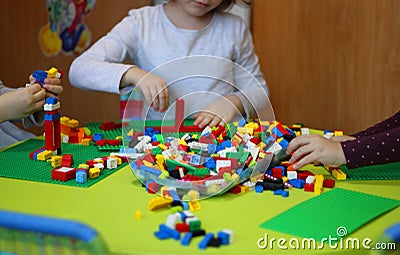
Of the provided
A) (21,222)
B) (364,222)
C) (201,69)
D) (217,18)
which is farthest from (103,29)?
(21,222)

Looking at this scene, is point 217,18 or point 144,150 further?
point 217,18

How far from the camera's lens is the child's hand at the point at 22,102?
118 cm

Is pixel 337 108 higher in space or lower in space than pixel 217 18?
lower

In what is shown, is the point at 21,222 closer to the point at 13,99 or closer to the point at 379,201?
the point at 379,201

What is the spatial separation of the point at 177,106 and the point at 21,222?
2.51 feet

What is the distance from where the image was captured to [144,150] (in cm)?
108

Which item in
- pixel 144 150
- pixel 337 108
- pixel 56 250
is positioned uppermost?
pixel 56 250

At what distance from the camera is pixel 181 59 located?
4.68ft

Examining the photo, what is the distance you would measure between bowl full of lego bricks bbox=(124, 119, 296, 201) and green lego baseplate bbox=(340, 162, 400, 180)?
0.12 metres

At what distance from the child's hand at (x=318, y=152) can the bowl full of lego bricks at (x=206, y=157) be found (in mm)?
50

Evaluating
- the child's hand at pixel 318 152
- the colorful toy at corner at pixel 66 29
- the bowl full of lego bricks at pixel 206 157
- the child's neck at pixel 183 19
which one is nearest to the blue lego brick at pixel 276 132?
the bowl full of lego bricks at pixel 206 157

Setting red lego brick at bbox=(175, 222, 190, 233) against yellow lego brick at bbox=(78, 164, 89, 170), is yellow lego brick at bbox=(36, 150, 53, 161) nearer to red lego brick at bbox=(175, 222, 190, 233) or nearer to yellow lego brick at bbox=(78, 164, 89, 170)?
yellow lego brick at bbox=(78, 164, 89, 170)

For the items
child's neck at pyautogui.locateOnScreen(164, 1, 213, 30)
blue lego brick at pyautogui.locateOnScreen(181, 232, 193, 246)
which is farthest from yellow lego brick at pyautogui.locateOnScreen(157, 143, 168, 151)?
child's neck at pyautogui.locateOnScreen(164, 1, 213, 30)

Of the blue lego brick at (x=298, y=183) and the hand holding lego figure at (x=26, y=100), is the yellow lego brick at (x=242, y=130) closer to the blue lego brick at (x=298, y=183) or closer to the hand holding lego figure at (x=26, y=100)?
the blue lego brick at (x=298, y=183)
